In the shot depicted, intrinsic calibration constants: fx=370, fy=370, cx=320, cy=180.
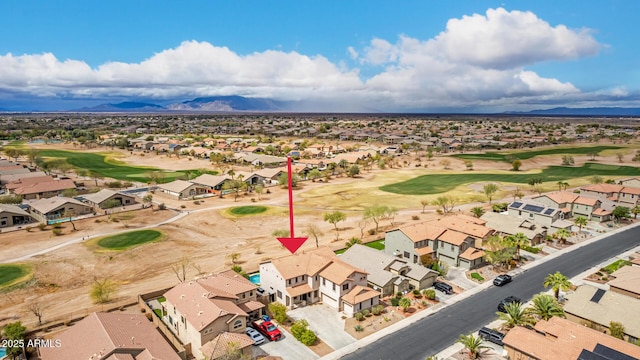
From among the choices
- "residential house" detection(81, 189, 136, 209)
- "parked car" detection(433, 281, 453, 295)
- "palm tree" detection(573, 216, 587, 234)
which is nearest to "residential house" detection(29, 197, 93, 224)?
"residential house" detection(81, 189, 136, 209)

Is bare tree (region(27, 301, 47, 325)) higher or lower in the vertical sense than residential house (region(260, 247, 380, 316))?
lower

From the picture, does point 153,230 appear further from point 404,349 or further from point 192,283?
point 404,349

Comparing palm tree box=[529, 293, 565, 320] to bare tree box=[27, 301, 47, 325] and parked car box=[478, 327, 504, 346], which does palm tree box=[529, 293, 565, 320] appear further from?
bare tree box=[27, 301, 47, 325]

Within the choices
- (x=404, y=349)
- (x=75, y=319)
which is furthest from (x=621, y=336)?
(x=75, y=319)

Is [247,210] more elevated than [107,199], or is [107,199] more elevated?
[107,199]

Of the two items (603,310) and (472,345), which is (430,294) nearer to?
(472,345)

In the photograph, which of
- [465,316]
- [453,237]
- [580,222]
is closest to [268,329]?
[465,316]
